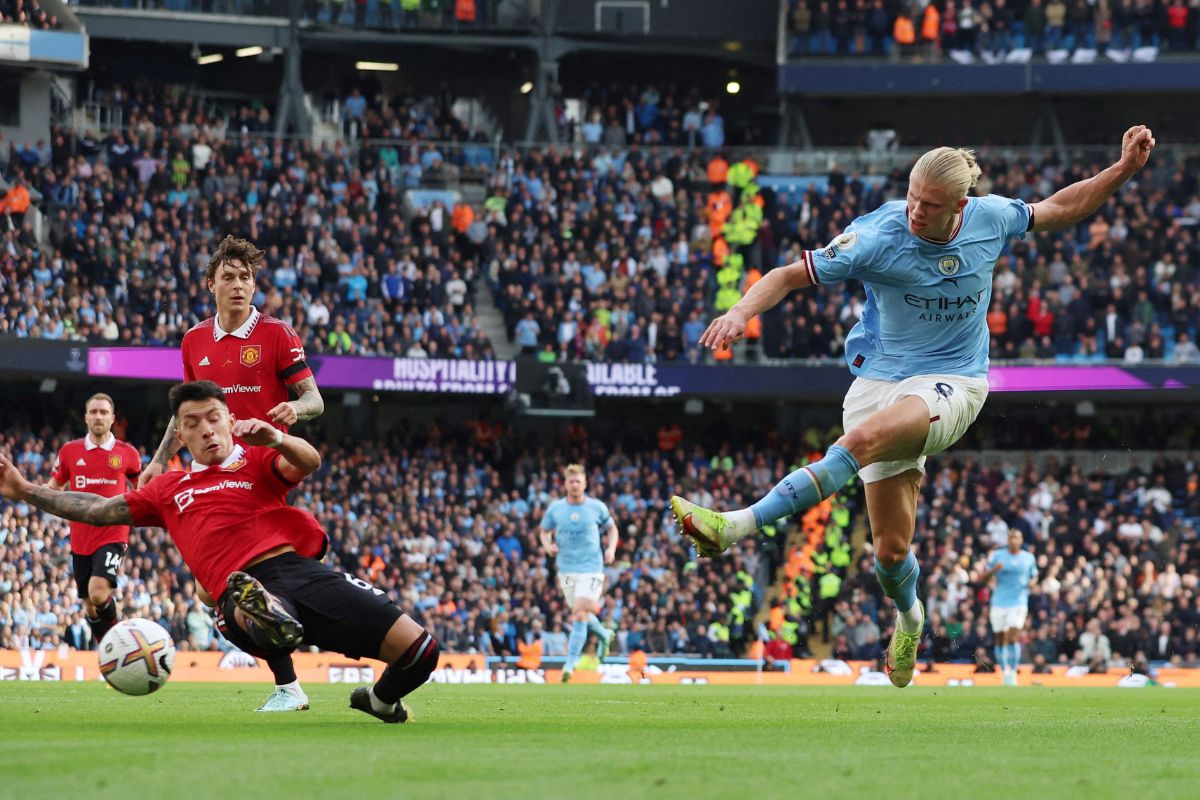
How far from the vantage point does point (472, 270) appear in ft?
120

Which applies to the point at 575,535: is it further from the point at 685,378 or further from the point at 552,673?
the point at 685,378

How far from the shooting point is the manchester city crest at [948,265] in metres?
10.4

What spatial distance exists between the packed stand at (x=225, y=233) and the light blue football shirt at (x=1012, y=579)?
12186 mm

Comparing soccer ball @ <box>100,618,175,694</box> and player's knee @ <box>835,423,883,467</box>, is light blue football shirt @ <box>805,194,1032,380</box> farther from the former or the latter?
soccer ball @ <box>100,618,175,694</box>

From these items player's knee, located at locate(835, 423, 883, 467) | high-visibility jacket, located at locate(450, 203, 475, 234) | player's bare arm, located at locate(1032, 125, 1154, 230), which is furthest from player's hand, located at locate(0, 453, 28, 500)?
high-visibility jacket, located at locate(450, 203, 475, 234)

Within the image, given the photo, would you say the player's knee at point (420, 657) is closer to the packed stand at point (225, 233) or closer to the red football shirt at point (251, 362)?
the red football shirt at point (251, 362)

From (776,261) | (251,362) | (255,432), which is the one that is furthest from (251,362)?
(776,261)

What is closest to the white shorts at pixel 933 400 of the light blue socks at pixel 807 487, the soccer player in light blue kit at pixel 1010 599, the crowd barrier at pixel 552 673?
the light blue socks at pixel 807 487

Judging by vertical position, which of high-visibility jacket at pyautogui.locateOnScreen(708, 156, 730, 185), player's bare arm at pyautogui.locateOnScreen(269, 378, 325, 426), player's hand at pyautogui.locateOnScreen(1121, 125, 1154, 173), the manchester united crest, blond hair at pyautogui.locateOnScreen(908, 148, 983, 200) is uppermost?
high-visibility jacket at pyautogui.locateOnScreen(708, 156, 730, 185)

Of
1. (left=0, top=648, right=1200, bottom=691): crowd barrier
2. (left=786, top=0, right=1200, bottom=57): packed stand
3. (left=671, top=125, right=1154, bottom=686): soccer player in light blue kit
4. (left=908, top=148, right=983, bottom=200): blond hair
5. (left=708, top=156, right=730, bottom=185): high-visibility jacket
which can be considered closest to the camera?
(left=671, top=125, right=1154, bottom=686): soccer player in light blue kit

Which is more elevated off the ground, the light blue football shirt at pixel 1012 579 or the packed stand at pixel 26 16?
the packed stand at pixel 26 16

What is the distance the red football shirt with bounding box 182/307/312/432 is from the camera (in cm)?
1108

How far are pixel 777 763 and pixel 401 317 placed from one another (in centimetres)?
2815

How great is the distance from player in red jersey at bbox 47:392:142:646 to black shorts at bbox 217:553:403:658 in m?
7.09
